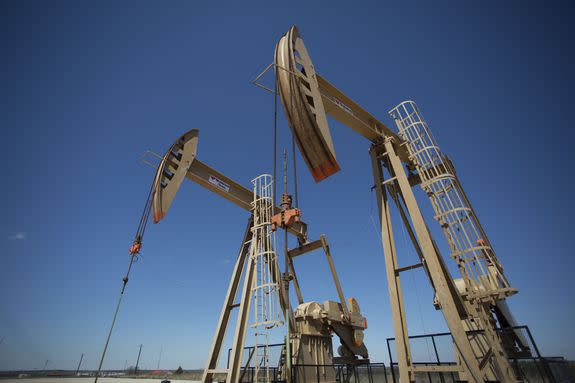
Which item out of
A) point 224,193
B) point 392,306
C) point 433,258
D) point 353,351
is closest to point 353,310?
point 353,351

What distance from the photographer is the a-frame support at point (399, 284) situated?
6400 millimetres

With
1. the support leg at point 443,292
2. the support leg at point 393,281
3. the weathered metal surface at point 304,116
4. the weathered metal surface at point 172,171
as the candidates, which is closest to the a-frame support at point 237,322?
the weathered metal surface at point 172,171

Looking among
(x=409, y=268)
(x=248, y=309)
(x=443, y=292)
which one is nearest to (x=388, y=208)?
(x=409, y=268)

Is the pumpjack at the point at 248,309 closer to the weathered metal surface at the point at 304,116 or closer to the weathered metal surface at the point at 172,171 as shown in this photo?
the weathered metal surface at the point at 172,171

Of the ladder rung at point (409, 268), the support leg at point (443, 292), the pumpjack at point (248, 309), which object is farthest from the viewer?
the pumpjack at point (248, 309)

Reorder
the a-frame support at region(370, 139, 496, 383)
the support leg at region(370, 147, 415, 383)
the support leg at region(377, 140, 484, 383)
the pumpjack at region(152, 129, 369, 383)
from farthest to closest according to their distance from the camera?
the pumpjack at region(152, 129, 369, 383) → the support leg at region(370, 147, 415, 383) → the a-frame support at region(370, 139, 496, 383) → the support leg at region(377, 140, 484, 383)

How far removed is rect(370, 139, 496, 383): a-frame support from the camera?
21.0 ft

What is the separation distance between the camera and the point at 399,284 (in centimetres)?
822

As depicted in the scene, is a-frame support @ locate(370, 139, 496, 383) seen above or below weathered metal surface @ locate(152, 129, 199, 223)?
below

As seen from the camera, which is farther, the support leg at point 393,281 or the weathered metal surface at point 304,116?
the support leg at point 393,281

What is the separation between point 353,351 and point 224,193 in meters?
8.95

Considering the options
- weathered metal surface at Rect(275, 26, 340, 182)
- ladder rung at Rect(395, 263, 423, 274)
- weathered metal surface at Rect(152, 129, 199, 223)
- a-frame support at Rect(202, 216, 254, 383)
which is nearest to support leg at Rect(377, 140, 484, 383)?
ladder rung at Rect(395, 263, 423, 274)

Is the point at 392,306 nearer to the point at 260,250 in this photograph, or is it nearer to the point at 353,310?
the point at 260,250

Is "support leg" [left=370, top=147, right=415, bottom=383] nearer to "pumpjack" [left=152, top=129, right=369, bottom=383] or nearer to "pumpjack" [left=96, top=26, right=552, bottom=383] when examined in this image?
"pumpjack" [left=96, top=26, right=552, bottom=383]
